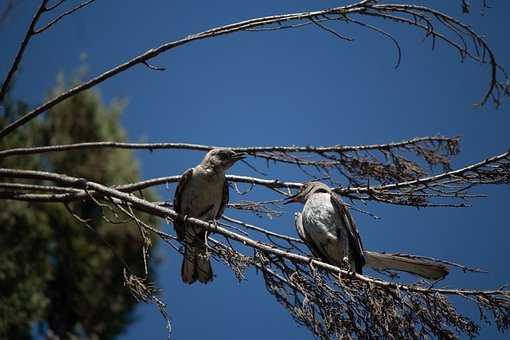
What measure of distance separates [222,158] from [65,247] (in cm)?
790

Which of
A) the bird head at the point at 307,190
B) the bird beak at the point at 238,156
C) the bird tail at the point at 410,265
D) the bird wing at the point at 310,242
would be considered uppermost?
the bird beak at the point at 238,156

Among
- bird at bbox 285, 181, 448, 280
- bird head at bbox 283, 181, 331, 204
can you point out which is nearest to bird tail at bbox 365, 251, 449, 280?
bird at bbox 285, 181, 448, 280

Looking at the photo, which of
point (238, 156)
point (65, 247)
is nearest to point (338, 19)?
point (238, 156)

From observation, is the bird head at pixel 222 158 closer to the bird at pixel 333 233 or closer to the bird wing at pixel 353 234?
the bird at pixel 333 233

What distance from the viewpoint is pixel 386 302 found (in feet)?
10.6

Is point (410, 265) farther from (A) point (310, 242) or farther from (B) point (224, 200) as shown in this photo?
(B) point (224, 200)

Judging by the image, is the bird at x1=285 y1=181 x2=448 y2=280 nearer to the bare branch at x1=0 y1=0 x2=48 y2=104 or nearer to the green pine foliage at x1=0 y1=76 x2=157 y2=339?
the bare branch at x1=0 y1=0 x2=48 y2=104

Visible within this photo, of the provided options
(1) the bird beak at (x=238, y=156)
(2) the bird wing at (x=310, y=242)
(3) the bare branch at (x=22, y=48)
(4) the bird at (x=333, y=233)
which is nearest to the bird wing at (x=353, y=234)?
(4) the bird at (x=333, y=233)

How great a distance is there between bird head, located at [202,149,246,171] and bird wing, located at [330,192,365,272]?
0.95 m

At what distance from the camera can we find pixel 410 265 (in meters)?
4.13

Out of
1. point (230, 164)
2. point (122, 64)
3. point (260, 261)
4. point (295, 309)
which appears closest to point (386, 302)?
point (295, 309)

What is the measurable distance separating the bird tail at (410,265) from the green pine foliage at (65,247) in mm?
7117

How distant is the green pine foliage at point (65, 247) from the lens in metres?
10.6

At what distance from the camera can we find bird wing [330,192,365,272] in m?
4.54
